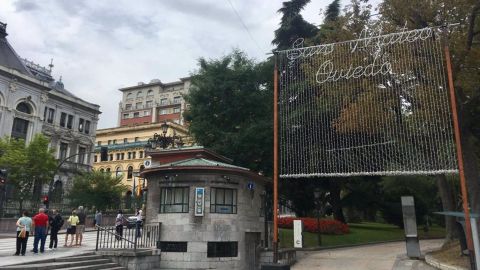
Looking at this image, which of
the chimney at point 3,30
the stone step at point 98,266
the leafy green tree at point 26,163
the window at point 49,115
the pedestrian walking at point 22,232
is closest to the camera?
the stone step at point 98,266

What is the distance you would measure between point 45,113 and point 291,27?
4004cm

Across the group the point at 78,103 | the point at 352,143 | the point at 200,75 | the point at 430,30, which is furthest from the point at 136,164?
the point at 430,30

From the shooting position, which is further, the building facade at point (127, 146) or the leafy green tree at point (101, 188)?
the building facade at point (127, 146)

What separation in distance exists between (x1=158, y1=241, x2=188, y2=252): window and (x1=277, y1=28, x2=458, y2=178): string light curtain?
18.0ft

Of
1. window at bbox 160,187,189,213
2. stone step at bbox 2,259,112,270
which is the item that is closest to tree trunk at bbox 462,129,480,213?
window at bbox 160,187,189,213

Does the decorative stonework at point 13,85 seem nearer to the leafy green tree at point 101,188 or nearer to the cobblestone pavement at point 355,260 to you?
the leafy green tree at point 101,188

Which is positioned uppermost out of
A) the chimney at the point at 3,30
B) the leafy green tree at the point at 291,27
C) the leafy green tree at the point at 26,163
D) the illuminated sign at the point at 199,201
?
the chimney at the point at 3,30

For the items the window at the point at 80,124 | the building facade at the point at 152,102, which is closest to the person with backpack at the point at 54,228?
the window at the point at 80,124

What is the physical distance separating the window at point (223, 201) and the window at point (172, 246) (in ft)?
6.42

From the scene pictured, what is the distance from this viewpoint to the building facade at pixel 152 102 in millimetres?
100938

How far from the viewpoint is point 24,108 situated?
53688mm

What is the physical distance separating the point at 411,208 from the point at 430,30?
28.2 ft

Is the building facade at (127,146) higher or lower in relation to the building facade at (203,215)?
higher

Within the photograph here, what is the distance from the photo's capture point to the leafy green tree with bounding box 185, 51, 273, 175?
30.4m
